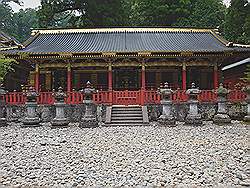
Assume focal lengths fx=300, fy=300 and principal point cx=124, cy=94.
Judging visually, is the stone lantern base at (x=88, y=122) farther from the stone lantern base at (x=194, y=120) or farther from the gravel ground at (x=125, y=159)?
the stone lantern base at (x=194, y=120)

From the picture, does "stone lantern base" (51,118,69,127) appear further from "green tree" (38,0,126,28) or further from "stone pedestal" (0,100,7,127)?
"green tree" (38,0,126,28)

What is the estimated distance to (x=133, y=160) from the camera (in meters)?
8.12

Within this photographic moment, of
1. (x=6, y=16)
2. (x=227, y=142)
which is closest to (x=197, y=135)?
(x=227, y=142)

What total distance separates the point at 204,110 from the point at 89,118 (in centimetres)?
701

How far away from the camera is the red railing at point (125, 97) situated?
17.5m

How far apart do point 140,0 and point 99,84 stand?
65.3 feet

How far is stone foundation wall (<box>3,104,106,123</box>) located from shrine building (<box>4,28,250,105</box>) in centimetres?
214

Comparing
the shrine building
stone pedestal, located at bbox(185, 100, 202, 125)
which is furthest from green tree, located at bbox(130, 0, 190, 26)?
stone pedestal, located at bbox(185, 100, 202, 125)

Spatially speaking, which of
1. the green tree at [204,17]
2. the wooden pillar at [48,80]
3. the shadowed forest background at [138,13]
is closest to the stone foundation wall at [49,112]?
the wooden pillar at [48,80]

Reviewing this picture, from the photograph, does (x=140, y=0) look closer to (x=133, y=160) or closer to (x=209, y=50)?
(x=209, y=50)

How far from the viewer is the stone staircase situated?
52.2 ft

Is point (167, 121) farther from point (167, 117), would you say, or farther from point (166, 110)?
point (166, 110)

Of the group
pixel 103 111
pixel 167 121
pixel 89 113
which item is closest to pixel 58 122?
pixel 89 113

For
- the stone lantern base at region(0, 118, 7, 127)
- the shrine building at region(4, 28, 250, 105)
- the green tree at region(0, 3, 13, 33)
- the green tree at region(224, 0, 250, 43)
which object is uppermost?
the green tree at region(0, 3, 13, 33)
